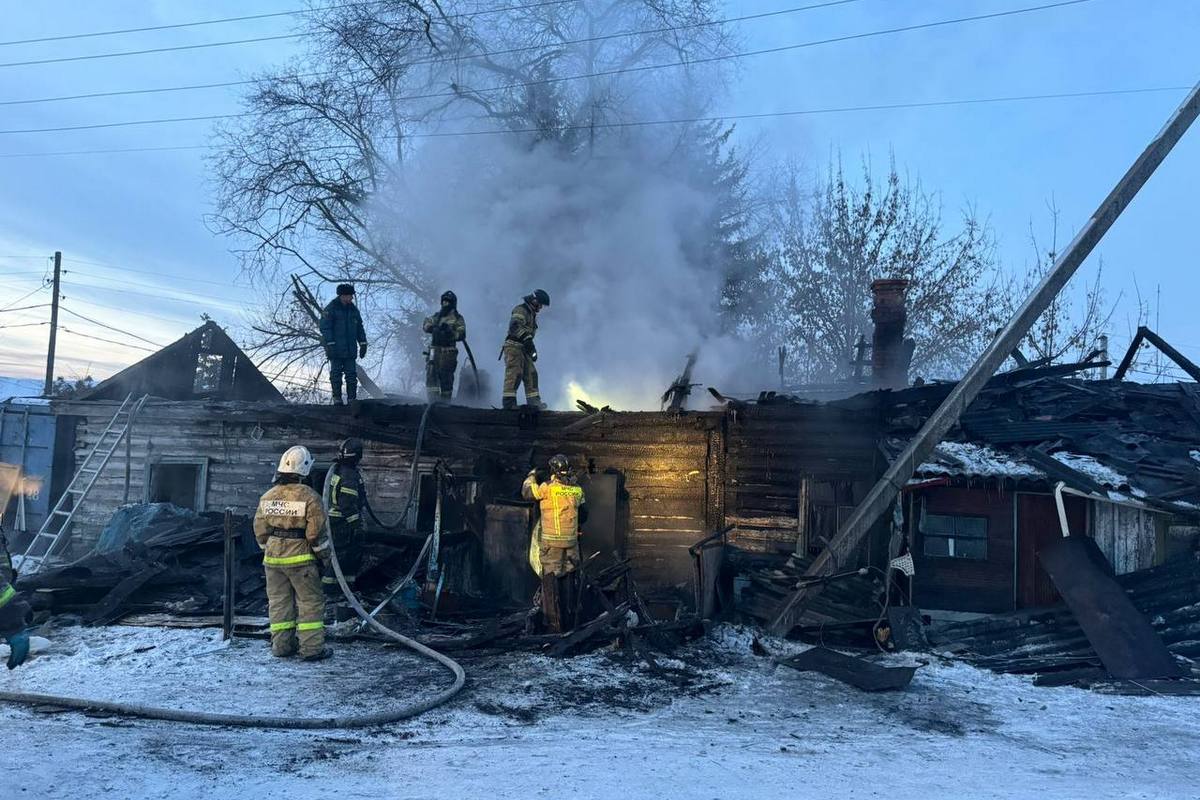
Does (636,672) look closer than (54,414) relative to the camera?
Yes

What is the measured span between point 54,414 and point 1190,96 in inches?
680

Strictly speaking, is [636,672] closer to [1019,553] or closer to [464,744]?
[464,744]

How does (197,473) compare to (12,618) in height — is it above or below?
above

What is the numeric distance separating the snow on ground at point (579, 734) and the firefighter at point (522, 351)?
436cm

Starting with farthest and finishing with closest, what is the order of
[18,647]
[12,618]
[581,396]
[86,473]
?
[581,396] < [86,473] < [18,647] < [12,618]

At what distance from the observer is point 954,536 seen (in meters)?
9.63

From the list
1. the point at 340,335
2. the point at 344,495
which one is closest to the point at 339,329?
the point at 340,335

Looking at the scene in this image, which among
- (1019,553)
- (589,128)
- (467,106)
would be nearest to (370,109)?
(467,106)

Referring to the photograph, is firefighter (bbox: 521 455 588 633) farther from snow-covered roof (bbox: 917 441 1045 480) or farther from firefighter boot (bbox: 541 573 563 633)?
snow-covered roof (bbox: 917 441 1045 480)

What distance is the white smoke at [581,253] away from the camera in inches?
644

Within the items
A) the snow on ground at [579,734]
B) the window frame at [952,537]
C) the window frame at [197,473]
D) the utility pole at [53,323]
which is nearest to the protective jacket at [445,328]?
the window frame at [197,473]

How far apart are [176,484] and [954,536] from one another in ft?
40.2

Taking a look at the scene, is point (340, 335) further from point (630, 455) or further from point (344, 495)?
point (630, 455)

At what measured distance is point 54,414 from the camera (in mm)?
12742
